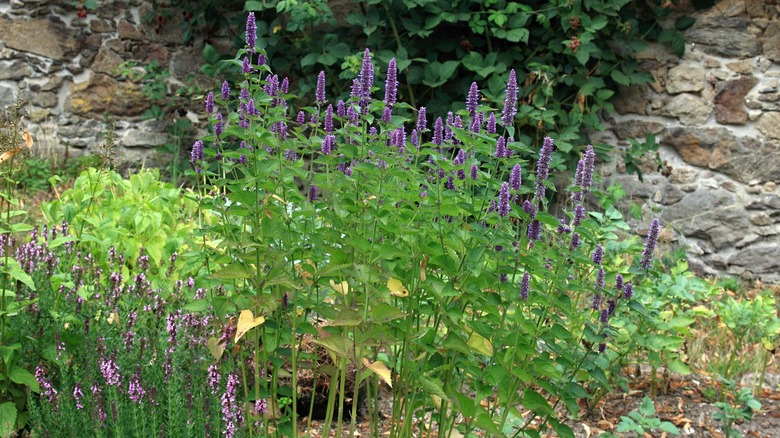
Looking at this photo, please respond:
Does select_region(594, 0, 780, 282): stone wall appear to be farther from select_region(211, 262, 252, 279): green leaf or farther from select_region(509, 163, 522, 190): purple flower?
select_region(211, 262, 252, 279): green leaf

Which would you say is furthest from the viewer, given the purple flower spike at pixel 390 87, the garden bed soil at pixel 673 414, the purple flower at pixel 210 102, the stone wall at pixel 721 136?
the stone wall at pixel 721 136

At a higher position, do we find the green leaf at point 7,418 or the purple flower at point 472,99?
the purple flower at point 472,99

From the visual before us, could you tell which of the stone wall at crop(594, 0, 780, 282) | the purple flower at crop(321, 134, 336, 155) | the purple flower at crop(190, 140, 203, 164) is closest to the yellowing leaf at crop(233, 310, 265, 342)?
the purple flower at crop(321, 134, 336, 155)

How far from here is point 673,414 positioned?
3.26 m

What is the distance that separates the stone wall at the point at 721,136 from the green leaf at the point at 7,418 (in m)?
4.18

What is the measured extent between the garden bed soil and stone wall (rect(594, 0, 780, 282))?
1.94 m

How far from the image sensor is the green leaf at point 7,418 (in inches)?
89.0

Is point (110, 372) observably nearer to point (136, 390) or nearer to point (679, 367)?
point (136, 390)

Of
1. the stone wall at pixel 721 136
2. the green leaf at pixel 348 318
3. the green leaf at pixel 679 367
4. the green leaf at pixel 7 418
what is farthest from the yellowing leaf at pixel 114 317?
the stone wall at pixel 721 136

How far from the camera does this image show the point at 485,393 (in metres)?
2.05

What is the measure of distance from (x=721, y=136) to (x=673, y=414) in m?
2.80

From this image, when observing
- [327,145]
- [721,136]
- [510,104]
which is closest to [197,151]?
[327,145]

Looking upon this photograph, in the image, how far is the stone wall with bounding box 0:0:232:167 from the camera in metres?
6.39

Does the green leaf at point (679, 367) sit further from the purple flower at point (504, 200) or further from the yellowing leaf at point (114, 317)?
the yellowing leaf at point (114, 317)
